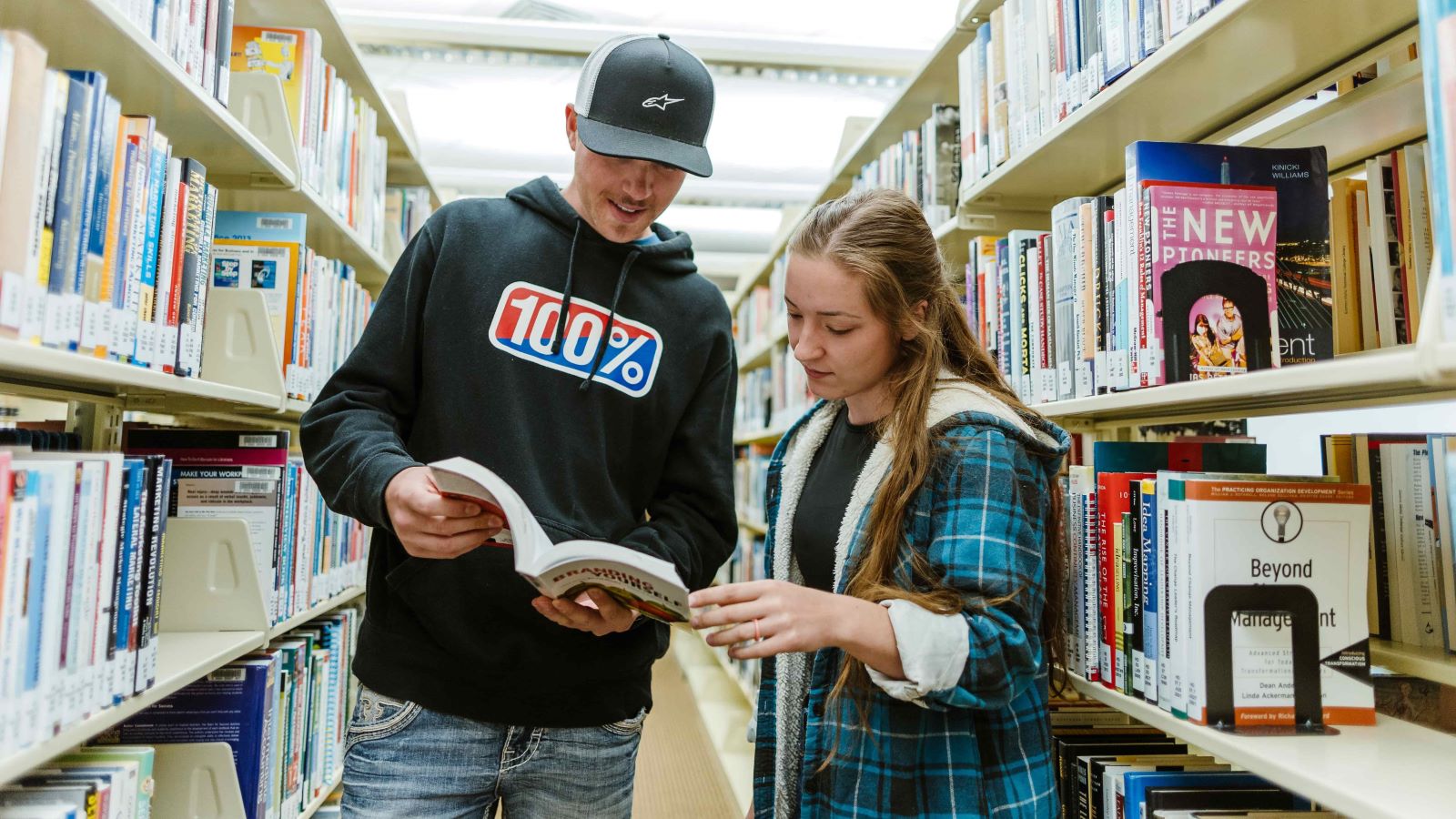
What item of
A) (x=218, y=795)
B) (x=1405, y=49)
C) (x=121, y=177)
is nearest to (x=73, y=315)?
(x=121, y=177)

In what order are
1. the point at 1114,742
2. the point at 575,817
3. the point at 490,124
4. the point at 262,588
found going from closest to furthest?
1. the point at 575,817
2. the point at 1114,742
3. the point at 262,588
4. the point at 490,124

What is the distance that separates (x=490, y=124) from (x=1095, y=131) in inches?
135

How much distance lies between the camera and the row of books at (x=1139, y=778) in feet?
3.44

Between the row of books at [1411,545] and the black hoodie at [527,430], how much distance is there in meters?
0.89

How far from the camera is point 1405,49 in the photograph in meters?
1.17

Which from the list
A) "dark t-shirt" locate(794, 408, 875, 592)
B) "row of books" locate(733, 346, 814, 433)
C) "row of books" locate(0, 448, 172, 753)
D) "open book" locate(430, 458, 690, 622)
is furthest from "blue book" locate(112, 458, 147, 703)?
"row of books" locate(733, 346, 814, 433)

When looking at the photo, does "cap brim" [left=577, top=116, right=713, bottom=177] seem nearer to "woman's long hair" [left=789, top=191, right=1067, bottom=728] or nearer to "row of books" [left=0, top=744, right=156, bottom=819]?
"woman's long hair" [left=789, top=191, right=1067, bottom=728]

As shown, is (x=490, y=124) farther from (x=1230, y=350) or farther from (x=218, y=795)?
(x=1230, y=350)

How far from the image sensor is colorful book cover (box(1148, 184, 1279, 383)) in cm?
108

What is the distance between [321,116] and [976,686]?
1.87 metres

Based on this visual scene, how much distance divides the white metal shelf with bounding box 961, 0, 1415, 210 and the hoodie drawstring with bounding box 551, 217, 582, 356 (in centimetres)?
74

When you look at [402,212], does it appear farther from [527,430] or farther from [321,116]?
[527,430]

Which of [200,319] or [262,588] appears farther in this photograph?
[262,588]

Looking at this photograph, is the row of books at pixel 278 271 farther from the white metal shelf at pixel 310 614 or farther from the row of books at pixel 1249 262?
the row of books at pixel 1249 262
